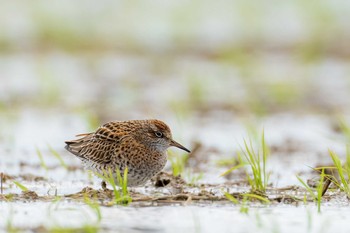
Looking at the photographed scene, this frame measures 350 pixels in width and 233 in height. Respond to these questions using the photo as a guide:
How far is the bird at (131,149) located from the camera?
10.0 metres

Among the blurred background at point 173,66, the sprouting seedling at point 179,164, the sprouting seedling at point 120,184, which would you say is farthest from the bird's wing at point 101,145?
the blurred background at point 173,66

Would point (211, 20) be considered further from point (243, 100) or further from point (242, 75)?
point (243, 100)

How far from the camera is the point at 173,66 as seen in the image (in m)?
21.5

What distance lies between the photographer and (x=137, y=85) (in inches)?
750

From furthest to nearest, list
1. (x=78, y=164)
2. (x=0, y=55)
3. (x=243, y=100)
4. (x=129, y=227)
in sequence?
1. (x=0, y=55)
2. (x=243, y=100)
3. (x=78, y=164)
4. (x=129, y=227)

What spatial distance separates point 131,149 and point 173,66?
37.3ft

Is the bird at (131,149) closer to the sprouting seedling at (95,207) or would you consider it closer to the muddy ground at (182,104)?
the muddy ground at (182,104)

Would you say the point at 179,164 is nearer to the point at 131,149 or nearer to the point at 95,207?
the point at 131,149

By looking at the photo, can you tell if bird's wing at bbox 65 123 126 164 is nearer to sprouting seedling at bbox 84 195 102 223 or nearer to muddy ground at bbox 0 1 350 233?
muddy ground at bbox 0 1 350 233

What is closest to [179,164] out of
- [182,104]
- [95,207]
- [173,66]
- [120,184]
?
[120,184]

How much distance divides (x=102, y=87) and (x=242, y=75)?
9.24ft

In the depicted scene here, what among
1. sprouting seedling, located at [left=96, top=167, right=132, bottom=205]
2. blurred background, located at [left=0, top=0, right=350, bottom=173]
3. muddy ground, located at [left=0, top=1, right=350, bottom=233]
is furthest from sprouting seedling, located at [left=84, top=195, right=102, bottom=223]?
blurred background, located at [left=0, top=0, right=350, bottom=173]

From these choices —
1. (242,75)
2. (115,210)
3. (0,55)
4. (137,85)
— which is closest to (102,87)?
(137,85)

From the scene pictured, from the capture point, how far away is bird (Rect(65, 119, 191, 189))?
10047mm
